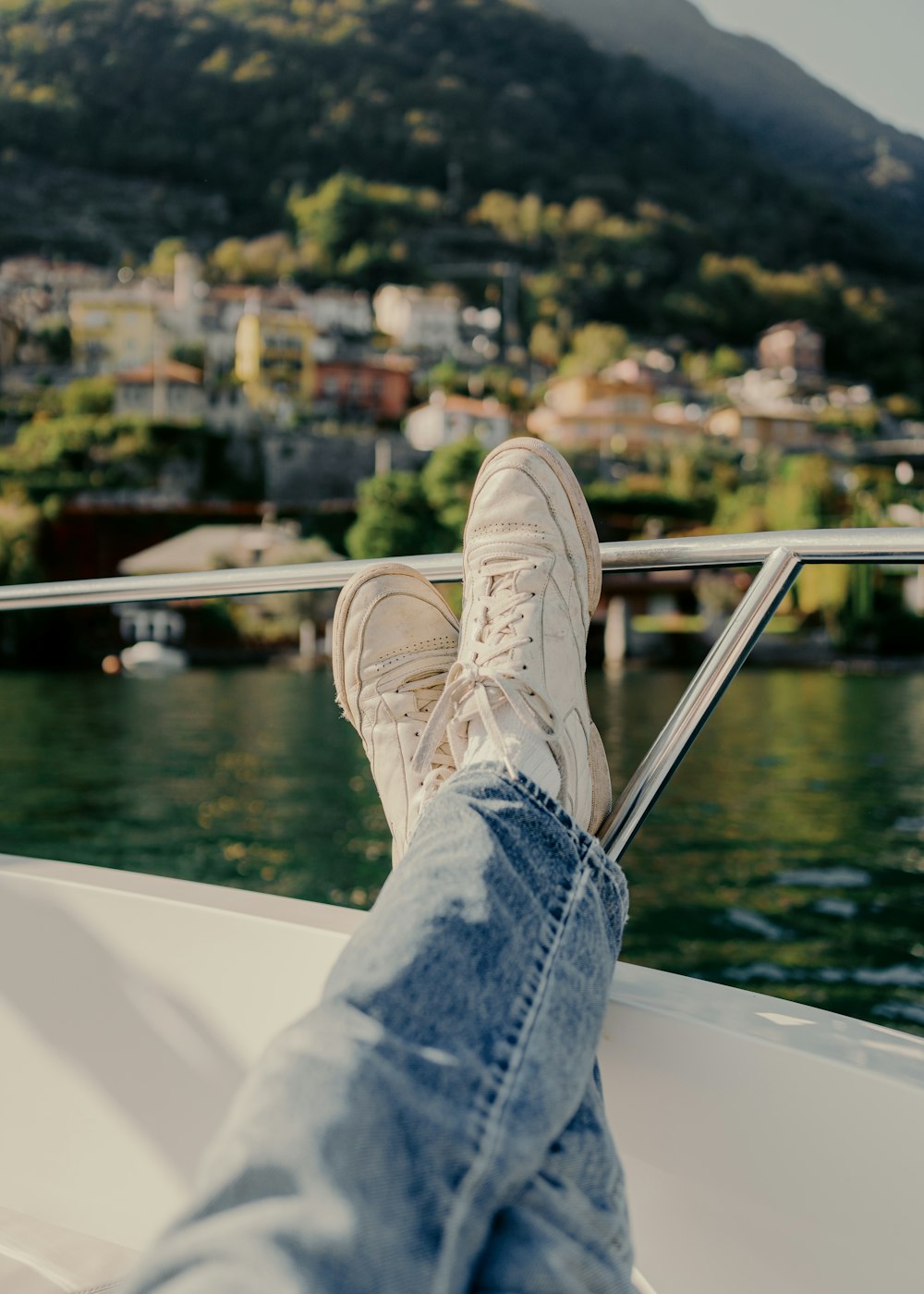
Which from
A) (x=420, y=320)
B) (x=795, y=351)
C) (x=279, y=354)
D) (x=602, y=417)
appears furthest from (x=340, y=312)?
(x=795, y=351)

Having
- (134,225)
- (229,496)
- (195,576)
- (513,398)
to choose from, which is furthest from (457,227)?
(195,576)

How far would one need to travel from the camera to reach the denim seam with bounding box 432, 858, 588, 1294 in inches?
12.8

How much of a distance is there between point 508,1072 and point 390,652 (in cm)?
41

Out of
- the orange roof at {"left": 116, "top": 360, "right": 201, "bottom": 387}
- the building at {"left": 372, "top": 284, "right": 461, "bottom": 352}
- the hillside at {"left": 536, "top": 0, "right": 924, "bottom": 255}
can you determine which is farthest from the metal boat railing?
the hillside at {"left": 536, "top": 0, "right": 924, "bottom": 255}

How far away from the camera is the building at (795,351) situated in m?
43.5

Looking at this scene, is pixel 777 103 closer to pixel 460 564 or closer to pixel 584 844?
pixel 460 564

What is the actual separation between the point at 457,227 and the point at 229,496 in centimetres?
2677

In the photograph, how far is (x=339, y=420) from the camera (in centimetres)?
3397

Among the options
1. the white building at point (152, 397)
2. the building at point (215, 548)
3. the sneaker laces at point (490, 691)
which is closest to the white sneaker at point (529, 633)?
the sneaker laces at point (490, 691)

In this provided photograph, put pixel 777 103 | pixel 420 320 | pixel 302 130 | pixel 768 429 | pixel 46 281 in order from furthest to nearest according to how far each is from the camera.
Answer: pixel 777 103 → pixel 302 130 → pixel 420 320 → pixel 46 281 → pixel 768 429

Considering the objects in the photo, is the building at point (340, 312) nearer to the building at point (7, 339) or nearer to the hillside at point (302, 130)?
the hillside at point (302, 130)

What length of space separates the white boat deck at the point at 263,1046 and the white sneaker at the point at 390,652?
0.15 meters

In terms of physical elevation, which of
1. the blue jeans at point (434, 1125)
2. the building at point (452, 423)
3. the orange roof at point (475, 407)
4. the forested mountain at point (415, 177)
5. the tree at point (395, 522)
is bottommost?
the tree at point (395, 522)

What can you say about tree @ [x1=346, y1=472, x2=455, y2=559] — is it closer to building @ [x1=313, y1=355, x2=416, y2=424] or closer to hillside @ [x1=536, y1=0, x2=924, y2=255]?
building @ [x1=313, y1=355, x2=416, y2=424]
